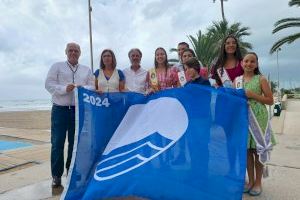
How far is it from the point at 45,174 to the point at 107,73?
221cm

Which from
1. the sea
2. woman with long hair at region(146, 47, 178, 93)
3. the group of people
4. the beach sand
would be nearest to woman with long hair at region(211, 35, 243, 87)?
the group of people

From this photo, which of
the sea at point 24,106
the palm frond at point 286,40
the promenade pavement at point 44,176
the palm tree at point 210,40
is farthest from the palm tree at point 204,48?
the sea at point 24,106

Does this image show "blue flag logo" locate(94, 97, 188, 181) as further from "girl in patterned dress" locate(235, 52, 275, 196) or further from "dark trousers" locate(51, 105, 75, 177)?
"dark trousers" locate(51, 105, 75, 177)

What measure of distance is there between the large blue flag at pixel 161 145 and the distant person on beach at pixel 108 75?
0.50m

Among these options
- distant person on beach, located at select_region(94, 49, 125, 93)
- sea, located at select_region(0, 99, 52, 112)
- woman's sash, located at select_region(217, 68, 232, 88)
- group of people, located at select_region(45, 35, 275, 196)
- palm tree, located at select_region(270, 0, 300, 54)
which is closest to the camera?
group of people, located at select_region(45, 35, 275, 196)

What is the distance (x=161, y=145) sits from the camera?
10.9 feet

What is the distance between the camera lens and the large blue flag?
3.03m

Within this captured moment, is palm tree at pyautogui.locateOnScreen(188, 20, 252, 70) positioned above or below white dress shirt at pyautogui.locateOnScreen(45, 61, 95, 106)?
above

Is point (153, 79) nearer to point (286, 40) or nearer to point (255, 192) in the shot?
point (255, 192)

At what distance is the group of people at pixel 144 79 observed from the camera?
396cm

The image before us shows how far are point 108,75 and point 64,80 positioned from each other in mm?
578

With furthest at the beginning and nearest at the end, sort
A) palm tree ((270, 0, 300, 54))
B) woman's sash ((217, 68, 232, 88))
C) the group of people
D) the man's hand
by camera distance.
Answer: palm tree ((270, 0, 300, 54)), the man's hand, woman's sash ((217, 68, 232, 88)), the group of people

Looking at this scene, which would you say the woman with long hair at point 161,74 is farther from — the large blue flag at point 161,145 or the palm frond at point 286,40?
the palm frond at point 286,40

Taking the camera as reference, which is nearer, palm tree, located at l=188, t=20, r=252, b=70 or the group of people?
the group of people
